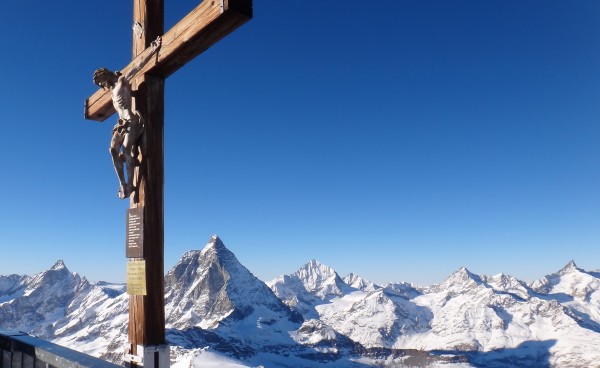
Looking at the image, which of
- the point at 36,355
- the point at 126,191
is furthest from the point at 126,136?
the point at 36,355

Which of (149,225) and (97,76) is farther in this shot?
(97,76)

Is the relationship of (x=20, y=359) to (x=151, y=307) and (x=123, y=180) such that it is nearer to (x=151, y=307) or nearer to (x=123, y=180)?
(x=151, y=307)

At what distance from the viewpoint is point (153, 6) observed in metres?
5.77

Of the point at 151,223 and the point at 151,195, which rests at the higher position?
the point at 151,195

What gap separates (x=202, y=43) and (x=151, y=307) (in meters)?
2.73

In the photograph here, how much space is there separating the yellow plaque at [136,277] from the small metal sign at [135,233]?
0.08 meters

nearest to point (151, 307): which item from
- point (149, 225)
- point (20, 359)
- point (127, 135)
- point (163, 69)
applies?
point (149, 225)

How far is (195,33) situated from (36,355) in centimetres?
336

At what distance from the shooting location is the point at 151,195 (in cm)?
512

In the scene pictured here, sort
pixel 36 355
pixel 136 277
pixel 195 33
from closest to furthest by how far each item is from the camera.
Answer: pixel 36 355
pixel 195 33
pixel 136 277

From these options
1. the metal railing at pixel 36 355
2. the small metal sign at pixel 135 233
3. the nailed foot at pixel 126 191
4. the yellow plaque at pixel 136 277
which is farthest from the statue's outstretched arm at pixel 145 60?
the metal railing at pixel 36 355

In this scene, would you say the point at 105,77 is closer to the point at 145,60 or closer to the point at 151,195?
the point at 145,60

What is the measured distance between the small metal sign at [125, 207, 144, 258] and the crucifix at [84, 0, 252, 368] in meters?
0.01

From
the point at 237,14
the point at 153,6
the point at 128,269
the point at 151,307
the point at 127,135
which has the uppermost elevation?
the point at 153,6
